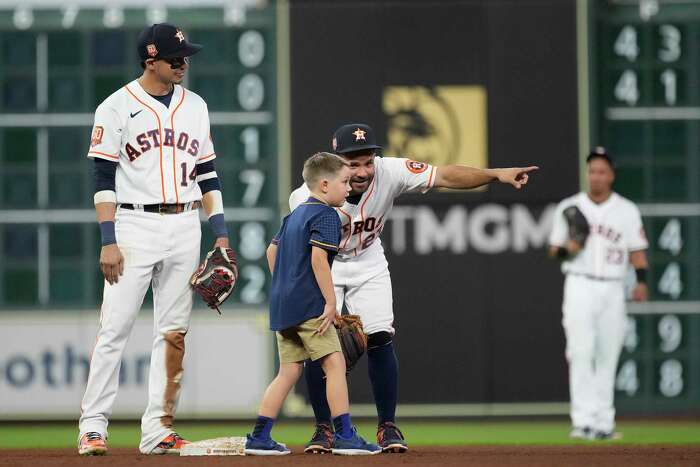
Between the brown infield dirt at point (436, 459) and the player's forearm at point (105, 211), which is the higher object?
the player's forearm at point (105, 211)

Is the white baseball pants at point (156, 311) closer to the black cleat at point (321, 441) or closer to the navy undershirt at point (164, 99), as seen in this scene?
the navy undershirt at point (164, 99)

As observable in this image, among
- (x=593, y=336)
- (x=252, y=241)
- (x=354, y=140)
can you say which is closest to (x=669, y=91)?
(x=593, y=336)

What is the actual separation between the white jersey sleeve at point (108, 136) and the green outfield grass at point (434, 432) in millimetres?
2685

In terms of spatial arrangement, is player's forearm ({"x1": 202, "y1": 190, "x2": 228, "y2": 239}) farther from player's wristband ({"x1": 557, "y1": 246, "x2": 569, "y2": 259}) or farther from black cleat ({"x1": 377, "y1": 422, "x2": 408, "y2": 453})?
player's wristband ({"x1": 557, "y1": 246, "x2": 569, "y2": 259})

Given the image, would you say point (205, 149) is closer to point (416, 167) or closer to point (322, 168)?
point (322, 168)

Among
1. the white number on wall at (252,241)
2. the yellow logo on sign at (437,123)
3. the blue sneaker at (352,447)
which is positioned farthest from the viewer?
the white number on wall at (252,241)

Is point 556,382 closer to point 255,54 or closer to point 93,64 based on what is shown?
point 255,54

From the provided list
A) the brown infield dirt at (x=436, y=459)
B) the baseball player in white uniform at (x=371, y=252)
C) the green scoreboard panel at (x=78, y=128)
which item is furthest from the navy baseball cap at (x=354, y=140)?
the green scoreboard panel at (x=78, y=128)

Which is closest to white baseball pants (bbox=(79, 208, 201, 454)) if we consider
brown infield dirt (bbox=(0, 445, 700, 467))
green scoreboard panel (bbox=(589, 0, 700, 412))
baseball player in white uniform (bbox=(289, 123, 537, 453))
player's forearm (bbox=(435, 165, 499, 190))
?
brown infield dirt (bbox=(0, 445, 700, 467))

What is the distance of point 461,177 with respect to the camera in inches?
285

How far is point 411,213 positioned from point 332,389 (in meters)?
4.63

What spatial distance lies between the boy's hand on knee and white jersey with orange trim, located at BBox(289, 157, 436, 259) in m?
0.71

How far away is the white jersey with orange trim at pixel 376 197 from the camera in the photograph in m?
7.35

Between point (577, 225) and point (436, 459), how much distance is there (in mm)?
3655
